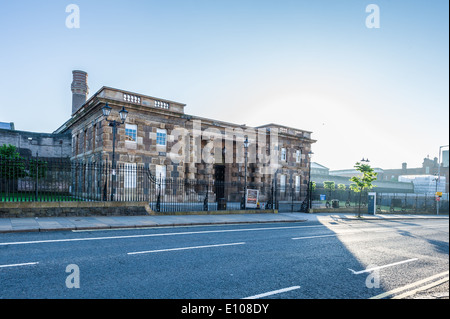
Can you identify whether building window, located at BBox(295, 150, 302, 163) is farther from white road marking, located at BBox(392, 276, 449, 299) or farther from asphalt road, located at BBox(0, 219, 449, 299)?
white road marking, located at BBox(392, 276, 449, 299)

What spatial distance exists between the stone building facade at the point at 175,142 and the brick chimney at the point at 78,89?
5200 millimetres

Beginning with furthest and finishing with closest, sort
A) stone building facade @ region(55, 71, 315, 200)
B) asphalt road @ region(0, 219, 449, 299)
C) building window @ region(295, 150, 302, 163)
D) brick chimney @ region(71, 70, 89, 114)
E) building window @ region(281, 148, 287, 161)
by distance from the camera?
1. brick chimney @ region(71, 70, 89, 114)
2. building window @ region(295, 150, 302, 163)
3. building window @ region(281, 148, 287, 161)
4. stone building facade @ region(55, 71, 315, 200)
5. asphalt road @ region(0, 219, 449, 299)

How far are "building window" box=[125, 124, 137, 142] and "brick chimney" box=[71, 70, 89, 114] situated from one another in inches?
785

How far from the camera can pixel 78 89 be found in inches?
1582

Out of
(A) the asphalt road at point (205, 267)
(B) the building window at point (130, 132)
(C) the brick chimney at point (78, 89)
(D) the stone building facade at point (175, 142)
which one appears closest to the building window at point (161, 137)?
(D) the stone building facade at point (175, 142)

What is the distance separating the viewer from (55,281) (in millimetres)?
5406

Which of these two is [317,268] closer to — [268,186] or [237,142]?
[237,142]

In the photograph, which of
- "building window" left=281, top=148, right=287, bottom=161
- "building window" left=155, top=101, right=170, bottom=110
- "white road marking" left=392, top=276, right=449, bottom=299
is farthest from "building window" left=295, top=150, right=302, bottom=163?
"white road marking" left=392, top=276, right=449, bottom=299

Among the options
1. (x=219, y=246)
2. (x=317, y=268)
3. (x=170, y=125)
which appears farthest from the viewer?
(x=170, y=125)

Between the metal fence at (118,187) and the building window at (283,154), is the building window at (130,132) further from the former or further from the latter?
the building window at (283,154)

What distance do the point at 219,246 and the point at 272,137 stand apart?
92.2ft

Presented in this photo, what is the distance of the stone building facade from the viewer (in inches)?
942

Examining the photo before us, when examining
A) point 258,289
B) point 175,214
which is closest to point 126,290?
point 258,289

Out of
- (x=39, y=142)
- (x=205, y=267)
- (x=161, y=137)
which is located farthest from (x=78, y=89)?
(x=205, y=267)
